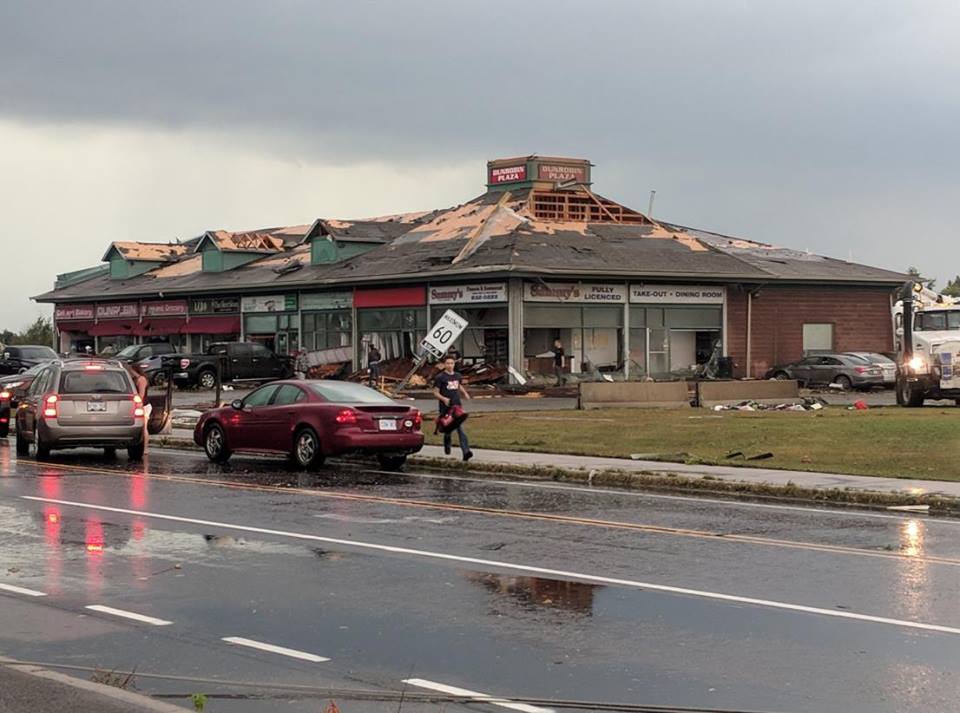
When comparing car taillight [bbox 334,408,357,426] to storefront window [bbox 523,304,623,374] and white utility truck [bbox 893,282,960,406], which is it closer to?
white utility truck [bbox 893,282,960,406]

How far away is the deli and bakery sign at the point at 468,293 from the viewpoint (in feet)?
166

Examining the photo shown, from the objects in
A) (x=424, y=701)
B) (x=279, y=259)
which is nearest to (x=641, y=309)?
(x=279, y=259)

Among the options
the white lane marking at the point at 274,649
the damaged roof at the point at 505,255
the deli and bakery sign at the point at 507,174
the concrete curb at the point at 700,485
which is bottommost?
the white lane marking at the point at 274,649

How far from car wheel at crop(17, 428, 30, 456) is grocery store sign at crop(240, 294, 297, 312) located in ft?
114

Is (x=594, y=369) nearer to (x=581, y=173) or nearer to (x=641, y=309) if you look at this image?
(x=641, y=309)

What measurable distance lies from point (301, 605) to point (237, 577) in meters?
1.42

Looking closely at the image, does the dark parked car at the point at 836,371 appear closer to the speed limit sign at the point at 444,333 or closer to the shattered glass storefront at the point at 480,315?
the shattered glass storefront at the point at 480,315

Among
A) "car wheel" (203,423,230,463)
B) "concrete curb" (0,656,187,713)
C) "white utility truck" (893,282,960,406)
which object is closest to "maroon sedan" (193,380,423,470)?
"car wheel" (203,423,230,463)

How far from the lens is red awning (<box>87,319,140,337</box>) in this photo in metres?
69.5

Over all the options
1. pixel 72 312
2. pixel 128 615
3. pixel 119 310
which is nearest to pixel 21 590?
pixel 128 615

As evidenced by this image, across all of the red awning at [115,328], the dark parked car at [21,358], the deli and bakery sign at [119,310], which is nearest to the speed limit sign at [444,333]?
the dark parked car at [21,358]

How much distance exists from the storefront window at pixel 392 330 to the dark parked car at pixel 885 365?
1680cm

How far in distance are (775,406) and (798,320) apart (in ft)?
65.6

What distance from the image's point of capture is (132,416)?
78.3ft
